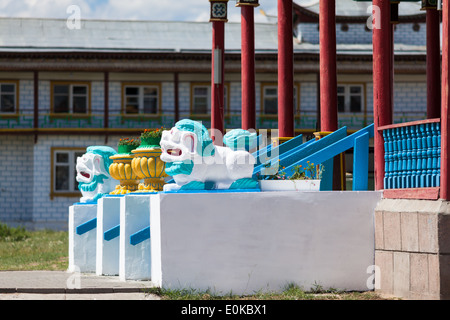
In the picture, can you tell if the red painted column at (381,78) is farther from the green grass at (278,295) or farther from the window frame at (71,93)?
the window frame at (71,93)

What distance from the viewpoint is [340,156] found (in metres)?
13.5

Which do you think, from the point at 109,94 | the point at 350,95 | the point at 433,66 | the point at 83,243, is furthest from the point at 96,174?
the point at 350,95

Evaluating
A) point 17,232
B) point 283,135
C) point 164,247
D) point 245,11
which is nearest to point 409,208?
point 164,247

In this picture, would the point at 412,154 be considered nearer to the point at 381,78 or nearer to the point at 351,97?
the point at 381,78

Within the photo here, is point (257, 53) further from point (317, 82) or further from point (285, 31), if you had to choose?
point (285, 31)

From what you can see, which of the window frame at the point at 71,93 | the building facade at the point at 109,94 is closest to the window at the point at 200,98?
the building facade at the point at 109,94

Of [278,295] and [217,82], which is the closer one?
[278,295]

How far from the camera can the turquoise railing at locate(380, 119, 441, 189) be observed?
10273 millimetres

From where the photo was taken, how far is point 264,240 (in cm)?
1102

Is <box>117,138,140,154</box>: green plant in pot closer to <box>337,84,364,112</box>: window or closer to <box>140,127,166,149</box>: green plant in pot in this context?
<box>140,127,166,149</box>: green plant in pot

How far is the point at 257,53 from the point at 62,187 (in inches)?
397

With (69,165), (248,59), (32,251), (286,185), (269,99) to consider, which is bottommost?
(32,251)

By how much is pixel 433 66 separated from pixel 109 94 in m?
26.9
